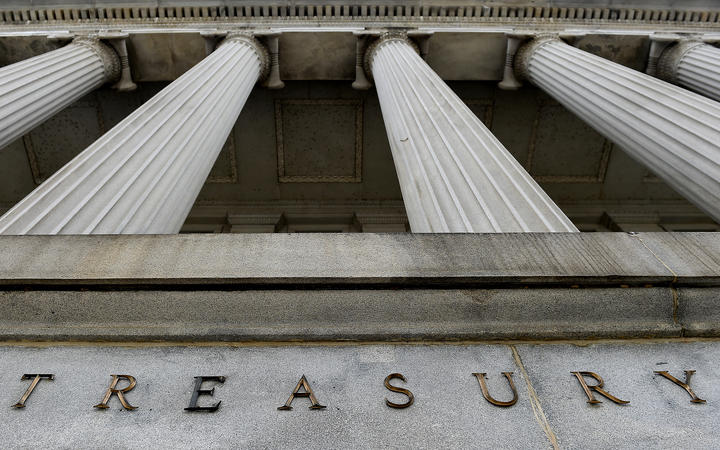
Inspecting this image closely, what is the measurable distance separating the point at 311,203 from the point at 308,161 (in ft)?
5.65

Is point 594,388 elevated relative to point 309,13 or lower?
lower

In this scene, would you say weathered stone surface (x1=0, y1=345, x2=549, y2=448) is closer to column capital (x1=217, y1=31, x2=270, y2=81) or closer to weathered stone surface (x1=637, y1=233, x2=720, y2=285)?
weathered stone surface (x1=637, y1=233, x2=720, y2=285)

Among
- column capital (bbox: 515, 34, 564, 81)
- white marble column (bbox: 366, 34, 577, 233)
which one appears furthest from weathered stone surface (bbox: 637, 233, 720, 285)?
column capital (bbox: 515, 34, 564, 81)

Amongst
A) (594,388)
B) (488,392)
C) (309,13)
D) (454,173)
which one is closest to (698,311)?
(594,388)

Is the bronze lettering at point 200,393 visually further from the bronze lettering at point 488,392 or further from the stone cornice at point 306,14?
the stone cornice at point 306,14

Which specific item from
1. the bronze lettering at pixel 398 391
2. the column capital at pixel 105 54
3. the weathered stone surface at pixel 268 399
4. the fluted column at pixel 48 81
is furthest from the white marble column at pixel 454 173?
the column capital at pixel 105 54

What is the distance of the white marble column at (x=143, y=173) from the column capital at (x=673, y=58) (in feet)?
41.6

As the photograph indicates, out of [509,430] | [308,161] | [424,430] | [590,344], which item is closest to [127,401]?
[424,430]

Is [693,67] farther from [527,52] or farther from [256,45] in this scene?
[256,45]

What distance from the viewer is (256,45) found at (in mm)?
13445

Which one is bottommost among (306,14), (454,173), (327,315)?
(327,315)

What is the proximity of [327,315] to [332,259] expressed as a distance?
451mm

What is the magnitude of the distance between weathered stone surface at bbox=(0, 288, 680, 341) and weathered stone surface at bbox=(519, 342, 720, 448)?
15cm

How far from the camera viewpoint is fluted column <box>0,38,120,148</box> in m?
8.45
